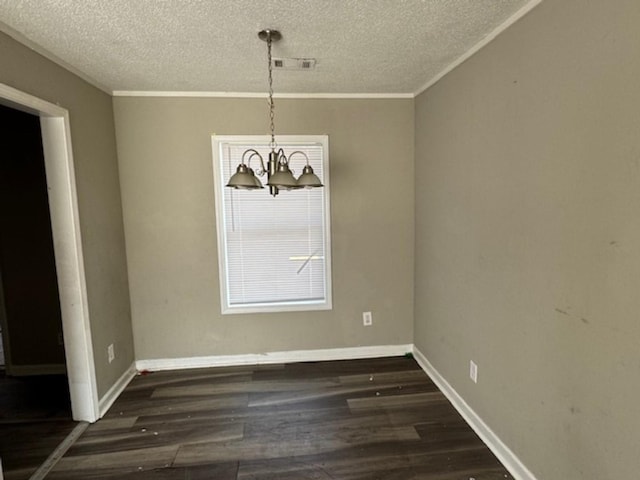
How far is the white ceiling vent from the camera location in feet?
7.59

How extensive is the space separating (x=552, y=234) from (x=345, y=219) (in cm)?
181

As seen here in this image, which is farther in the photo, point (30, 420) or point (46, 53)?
point (30, 420)

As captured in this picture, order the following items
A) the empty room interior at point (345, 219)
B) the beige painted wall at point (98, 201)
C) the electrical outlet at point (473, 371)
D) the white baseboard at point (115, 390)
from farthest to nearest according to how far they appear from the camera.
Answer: the white baseboard at point (115, 390) → the electrical outlet at point (473, 371) → the beige painted wall at point (98, 201) → the empty room interior at point (345, 219)

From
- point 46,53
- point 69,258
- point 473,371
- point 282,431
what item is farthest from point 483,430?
point 46,53

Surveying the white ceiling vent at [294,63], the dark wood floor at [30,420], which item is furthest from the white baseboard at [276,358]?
the white ceiling vent at [294,63]

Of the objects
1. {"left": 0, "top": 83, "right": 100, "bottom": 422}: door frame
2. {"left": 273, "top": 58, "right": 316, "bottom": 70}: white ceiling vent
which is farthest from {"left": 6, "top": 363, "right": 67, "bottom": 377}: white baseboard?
{"left": 273, "top": 58, "right": 316, "bottom": 70}: white ceiling vent

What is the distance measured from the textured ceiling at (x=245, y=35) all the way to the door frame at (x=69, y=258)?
46cm

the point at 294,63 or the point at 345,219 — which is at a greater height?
the point at 294,63

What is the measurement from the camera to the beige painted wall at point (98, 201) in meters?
2.16

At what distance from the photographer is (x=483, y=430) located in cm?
223

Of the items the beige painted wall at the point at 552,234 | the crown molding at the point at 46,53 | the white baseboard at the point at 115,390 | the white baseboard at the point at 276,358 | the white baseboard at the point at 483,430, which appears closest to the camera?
the beige painted wall at the point at 552,234

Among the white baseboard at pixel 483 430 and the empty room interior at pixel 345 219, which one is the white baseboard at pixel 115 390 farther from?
the white baseboard at pixel 483 430

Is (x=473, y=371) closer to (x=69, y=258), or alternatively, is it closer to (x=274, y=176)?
(x=274, y=176)

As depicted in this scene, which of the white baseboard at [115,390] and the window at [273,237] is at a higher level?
the window at [273,237]
